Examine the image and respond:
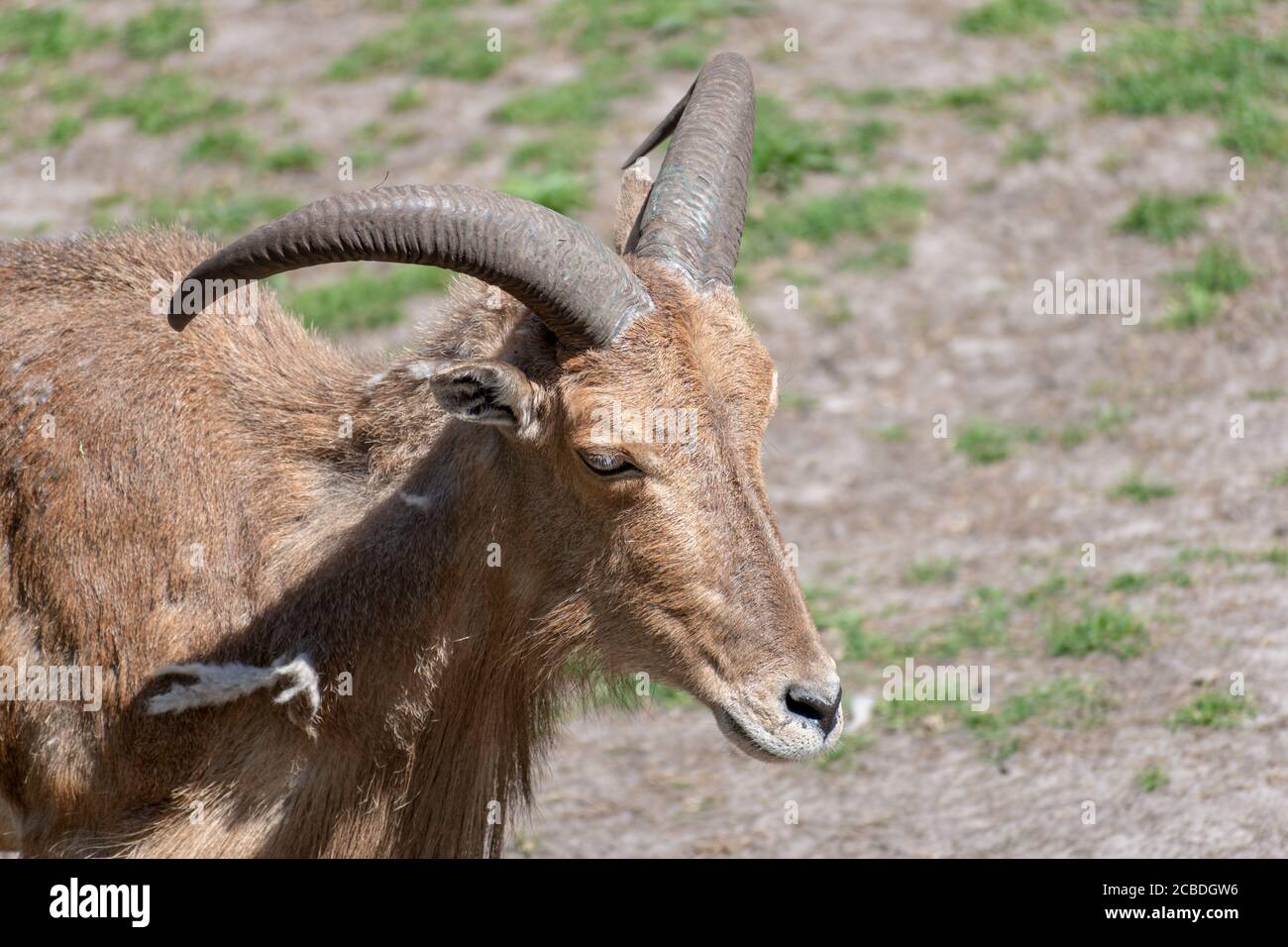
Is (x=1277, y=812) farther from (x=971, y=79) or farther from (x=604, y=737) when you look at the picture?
(x=971, y=79)

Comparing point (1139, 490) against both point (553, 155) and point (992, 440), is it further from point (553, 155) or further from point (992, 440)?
point (553, 155)

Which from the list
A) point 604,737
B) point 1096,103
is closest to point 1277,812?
point 604,737

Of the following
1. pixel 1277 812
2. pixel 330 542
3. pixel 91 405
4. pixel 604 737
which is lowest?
pixel 604 737

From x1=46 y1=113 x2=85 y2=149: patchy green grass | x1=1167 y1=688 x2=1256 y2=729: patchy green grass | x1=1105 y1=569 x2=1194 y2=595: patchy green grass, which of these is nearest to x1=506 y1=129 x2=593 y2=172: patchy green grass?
x1=46 y1=113 x2=85 y2=149: patchy green grass

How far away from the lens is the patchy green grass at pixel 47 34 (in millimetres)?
18766

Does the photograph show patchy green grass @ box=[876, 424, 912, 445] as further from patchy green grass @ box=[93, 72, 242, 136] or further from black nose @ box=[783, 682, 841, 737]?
patchy green grass @ box=[93, 72, 242, 136]

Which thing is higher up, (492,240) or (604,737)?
(492,240)

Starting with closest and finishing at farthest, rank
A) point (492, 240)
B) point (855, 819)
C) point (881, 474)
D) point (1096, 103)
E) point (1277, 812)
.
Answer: point (492, 240)
point (1277, 812)
point (855, 819)
point (881, 474)
point (1096, 103)

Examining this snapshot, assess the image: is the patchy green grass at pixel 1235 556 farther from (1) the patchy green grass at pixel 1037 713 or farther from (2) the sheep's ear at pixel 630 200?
(2) the sheep's ear at pixel 630 200

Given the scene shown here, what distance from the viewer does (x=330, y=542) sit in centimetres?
625

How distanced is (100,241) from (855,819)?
5.03 meters

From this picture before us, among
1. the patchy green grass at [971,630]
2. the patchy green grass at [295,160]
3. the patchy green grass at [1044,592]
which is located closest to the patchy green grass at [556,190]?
the patchy green grass at [295,160]

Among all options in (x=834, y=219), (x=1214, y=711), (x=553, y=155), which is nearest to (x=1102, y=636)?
(x=1214, y=711)

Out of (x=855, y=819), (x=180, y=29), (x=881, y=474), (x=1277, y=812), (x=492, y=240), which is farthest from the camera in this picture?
(x=180, y=29)
